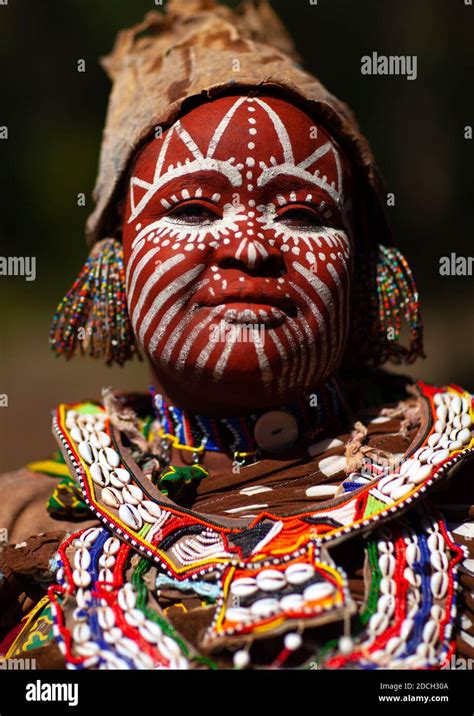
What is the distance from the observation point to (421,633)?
2100 millimetres

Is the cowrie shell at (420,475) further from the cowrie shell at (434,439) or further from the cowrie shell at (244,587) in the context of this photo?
the cowrie shell at (244,587)

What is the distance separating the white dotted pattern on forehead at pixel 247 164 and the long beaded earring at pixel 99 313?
1.17ft

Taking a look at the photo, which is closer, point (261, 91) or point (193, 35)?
point (261, 91)

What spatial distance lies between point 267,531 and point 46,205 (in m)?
7.32

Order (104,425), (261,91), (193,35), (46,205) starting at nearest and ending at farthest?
(261,91), (104,425), (193,35), (46,205)

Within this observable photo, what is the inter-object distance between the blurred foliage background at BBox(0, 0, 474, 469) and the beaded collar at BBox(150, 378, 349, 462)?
139 inches

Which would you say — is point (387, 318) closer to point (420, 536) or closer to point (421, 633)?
point (420, 536)

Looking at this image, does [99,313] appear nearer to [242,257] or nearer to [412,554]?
[242,257]

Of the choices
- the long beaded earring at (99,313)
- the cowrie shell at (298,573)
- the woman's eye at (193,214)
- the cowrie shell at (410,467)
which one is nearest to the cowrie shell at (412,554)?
the cowrie shell at (410,467)

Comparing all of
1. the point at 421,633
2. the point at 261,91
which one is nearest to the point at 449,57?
the point at 261,91

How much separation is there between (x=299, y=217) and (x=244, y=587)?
4.00 feet

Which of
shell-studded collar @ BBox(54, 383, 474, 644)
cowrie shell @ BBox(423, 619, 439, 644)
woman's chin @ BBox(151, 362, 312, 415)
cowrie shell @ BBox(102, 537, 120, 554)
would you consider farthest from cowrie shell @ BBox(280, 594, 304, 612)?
woman's chin @ BBox(151, 362, 312, 415)

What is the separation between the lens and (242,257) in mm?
2414

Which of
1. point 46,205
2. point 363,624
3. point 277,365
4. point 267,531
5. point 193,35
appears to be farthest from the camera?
point 46,205
